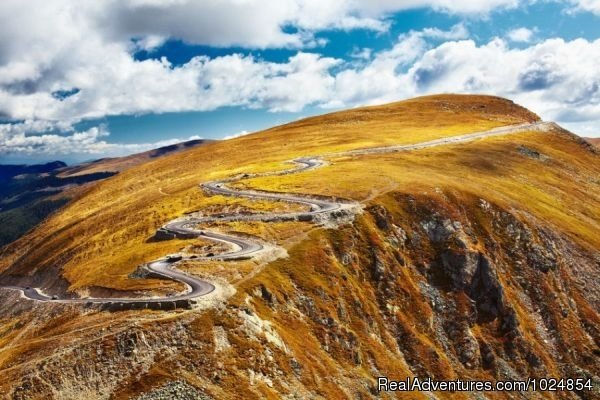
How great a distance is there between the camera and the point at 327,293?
8569 centimetres

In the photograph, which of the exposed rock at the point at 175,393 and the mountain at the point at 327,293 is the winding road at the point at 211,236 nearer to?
the mountain at the point at 327,293

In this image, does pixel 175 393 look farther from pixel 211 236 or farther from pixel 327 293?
pixel 211 236

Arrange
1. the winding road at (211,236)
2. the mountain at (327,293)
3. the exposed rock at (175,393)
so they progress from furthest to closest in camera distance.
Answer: the winding road at (211,236), the mountain at (327,293), the exposed rock at (175,393)

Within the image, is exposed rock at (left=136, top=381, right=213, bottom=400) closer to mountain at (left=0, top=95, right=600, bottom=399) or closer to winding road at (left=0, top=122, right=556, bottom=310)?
mountain at (left=0, top=95, right=600, bottom=399)

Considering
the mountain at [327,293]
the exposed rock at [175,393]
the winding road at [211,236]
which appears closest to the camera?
the exposed rock at [175,393]

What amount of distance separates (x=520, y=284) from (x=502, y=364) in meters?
23.1

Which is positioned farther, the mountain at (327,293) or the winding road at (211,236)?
the winding road at (211,236)

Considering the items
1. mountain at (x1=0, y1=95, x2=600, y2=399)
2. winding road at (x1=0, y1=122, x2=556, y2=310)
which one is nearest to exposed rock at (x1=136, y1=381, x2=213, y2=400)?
mountain at (x1=0, y1=95, x2=600, y2=399)

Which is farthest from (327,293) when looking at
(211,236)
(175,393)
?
(175,393)

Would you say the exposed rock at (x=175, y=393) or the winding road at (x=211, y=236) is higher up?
the winding road at (x=211, y=236)

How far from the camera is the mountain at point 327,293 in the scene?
5997 cm

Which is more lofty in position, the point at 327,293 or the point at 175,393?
the point at 327,293

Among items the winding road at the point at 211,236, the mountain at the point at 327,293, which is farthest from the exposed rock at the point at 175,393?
the winding road at the point at 211,236

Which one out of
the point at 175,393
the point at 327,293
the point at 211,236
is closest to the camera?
the point at 175,393
